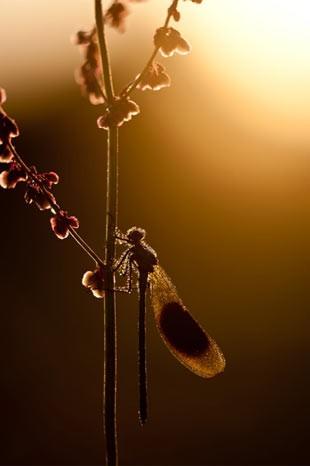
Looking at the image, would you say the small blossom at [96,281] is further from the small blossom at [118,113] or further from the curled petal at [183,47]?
the curled petal at [183,47]

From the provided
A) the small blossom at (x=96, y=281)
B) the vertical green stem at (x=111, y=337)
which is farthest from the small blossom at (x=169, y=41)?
the small blossom at (x=96, y=281)

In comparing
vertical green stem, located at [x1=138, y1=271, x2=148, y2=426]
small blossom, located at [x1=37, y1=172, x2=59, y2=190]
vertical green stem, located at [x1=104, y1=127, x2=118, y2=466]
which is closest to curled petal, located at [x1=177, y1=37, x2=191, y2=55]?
vertical green stem, located at [x1=104, y1=127, x2=118, y2=466]

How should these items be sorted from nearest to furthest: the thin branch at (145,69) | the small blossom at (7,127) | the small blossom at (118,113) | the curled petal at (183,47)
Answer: the small blossom at (7,127), the small blossom at (118,113), the thin branch at (145,69), the curled petal at (183,47)

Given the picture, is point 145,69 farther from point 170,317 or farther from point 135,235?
point 170,317

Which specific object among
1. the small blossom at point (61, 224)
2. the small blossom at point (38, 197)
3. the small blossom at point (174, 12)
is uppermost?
the small blossom at point (174, 12)

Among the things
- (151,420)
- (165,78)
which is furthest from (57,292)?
(165,78)

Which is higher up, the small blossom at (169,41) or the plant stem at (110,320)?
the small blossom at (169,41)

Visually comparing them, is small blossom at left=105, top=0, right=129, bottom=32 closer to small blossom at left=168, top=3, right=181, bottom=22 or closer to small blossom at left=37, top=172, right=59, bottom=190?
small blossom at left=168, top=3, right=181, bottom=22
